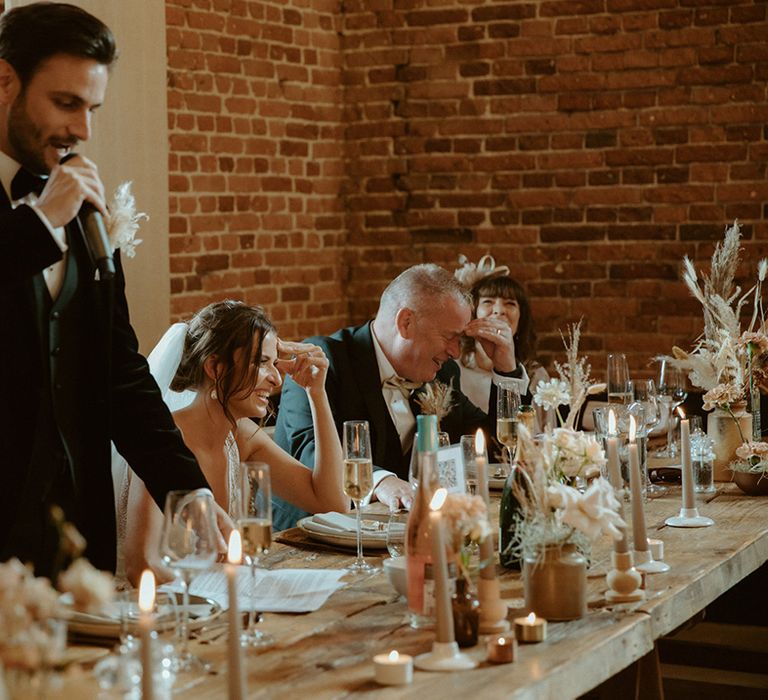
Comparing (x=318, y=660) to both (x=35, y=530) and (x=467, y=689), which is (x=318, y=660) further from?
(x=35, y=530)

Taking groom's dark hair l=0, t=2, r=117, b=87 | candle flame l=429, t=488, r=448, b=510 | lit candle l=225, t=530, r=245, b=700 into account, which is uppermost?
groom's dark hair l=0, t=2, r=117, b=87

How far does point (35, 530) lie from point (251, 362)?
87cm

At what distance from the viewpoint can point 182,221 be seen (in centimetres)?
512

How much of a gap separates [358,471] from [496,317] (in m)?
2.46

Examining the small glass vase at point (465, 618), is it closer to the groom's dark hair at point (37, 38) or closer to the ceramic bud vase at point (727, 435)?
the groom's dark hair at point (37, 38)

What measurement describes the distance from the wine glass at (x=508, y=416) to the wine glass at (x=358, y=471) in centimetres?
55

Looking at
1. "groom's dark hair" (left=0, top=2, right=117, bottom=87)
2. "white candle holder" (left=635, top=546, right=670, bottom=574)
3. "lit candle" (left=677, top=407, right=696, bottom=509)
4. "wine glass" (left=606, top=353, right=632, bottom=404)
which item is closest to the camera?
"groom's dark hair" (left=0, top=2, right=117, bottom=87)

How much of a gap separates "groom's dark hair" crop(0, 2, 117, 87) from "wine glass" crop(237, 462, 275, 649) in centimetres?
81

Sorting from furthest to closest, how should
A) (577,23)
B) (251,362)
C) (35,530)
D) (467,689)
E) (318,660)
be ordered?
(577,23)
(251,362)
(35,530)
(318,660)
(467,689)

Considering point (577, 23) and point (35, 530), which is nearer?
point (35, 530)

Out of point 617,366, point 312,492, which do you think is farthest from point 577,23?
point 312,492

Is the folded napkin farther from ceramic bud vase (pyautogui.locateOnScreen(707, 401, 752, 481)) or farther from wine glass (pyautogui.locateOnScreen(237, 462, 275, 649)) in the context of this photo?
ceramic bud vase (pyautogui.locateOnScreen(707, 401, 752, 481))

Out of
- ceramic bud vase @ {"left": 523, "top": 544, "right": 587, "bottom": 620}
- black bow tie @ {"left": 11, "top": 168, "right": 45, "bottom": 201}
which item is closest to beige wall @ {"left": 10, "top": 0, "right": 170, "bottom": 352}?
black bow tie @ {"left": 11, "top": 168, "right": 45, "bottom": 201}

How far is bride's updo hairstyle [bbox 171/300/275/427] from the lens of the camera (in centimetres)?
307
